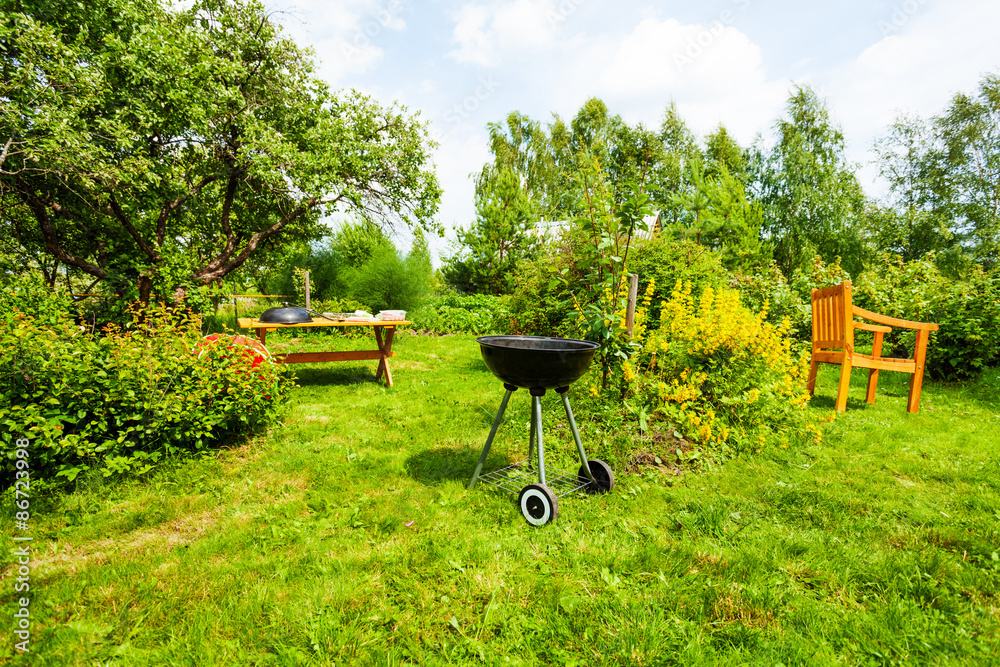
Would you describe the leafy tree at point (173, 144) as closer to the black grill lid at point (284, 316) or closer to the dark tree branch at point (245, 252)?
the dark tree branch at point (245, 252)

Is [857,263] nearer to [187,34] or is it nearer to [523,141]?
[523,141]

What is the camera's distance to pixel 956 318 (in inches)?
239

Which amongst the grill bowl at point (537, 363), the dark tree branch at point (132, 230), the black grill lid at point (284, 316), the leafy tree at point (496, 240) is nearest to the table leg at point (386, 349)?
the black grill lid at point (284, 316)

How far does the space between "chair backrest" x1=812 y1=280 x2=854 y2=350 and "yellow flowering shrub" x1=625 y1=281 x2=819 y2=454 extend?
1023mm

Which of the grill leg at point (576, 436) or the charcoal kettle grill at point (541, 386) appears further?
the grill leg at point (576, 436)

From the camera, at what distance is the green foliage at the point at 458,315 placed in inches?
462

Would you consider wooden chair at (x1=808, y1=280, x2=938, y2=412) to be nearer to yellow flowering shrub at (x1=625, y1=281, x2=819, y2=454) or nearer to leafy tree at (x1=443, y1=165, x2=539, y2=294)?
yellow flowering shrub at (x1=625, y1=281, x2=819, y2=454)

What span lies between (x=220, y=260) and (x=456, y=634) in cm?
1017

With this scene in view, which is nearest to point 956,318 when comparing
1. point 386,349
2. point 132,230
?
point 386,349

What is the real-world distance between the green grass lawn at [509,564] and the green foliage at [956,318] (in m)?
3.31

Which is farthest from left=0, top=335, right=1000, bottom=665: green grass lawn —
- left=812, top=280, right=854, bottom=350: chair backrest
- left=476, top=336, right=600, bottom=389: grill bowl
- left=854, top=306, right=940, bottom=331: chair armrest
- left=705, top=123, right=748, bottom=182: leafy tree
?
left=705, top=123, right=748, bottom=182: leafy tree

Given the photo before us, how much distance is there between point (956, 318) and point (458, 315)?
978cm

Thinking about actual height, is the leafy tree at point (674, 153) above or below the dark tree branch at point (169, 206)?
above

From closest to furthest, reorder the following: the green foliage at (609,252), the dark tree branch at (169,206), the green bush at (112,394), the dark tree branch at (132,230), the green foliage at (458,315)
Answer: the green bush at (112,394)
the green foliage at (609,252)
the dark tree branch at (132,230)
the dark tree branch at (169,206)
the green foliage at (458,315)
